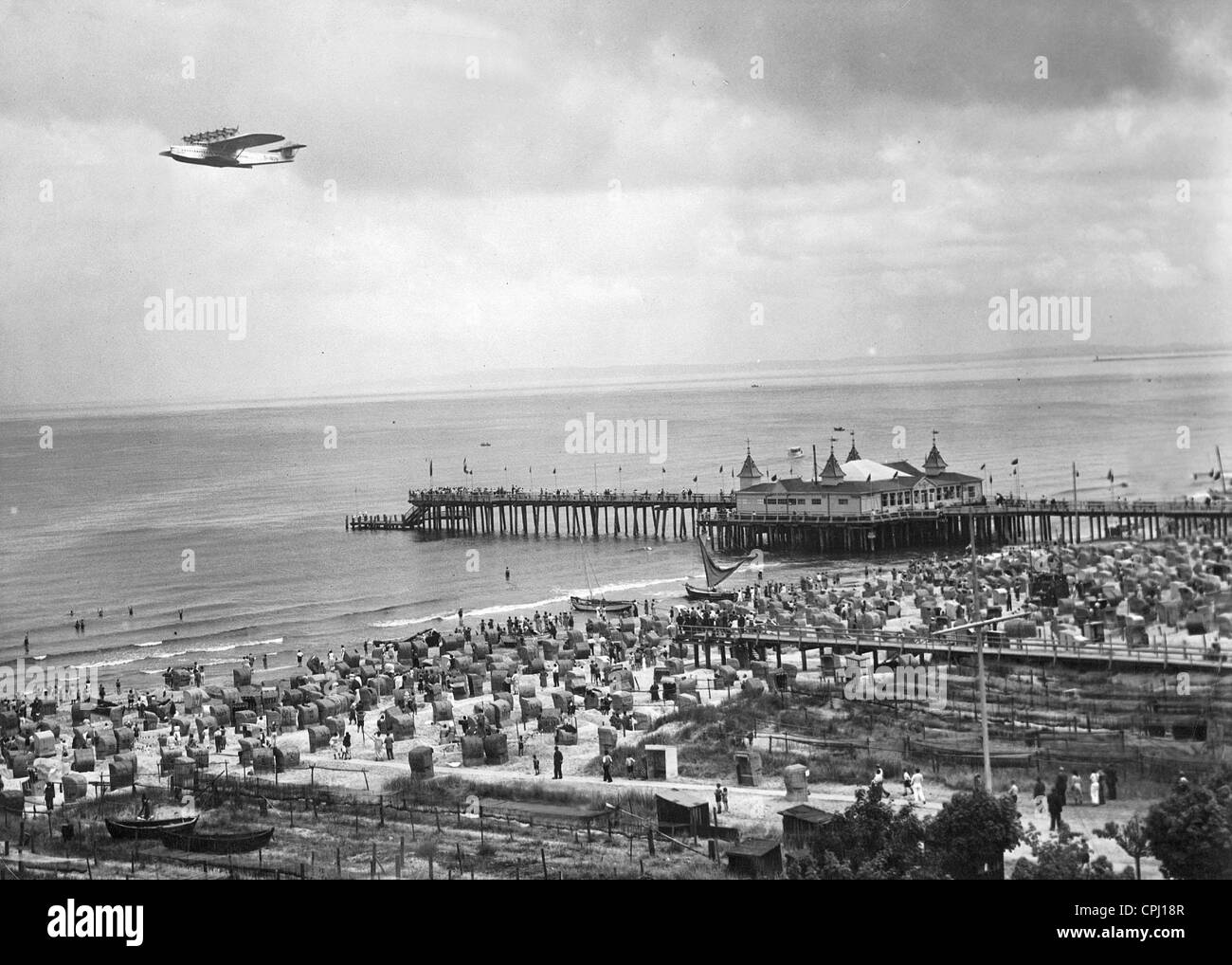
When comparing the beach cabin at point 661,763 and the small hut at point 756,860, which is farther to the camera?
the beach cabin at point 661,763

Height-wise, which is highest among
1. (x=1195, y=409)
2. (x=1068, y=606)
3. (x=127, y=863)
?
(x=1195, y=409)

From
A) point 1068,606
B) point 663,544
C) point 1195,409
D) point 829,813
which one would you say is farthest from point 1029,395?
point 829,813

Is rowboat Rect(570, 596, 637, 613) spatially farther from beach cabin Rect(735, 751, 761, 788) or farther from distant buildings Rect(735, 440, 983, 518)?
beach cabin Rect(735, 751, 761, 788)

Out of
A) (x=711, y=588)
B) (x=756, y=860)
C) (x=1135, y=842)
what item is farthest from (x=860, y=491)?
(x=1135, y=842)

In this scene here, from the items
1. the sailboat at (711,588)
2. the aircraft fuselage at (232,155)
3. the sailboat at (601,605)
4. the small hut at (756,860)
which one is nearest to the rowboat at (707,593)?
the sailboat at (711,588)

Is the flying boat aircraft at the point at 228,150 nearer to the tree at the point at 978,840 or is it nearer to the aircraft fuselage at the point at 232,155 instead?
the aircraft fuselage at the point at 232,155
